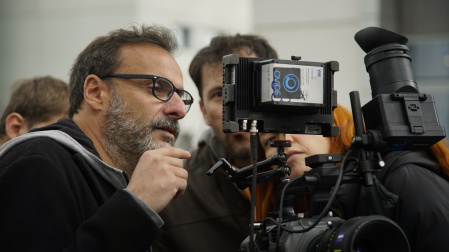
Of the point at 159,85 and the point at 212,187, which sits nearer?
the point at 159,85

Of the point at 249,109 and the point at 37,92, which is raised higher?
the point at 37,92

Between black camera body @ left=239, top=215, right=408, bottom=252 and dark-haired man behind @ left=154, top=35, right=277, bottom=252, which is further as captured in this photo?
dark-haired man behind @ left=154, top=35, right=277, bottom=252

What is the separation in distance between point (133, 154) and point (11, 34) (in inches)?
420

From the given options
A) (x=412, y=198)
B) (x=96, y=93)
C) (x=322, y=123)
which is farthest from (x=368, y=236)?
(x=96, y=93)

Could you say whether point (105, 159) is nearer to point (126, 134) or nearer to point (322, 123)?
point (126, 134)

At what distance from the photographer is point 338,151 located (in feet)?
9.80

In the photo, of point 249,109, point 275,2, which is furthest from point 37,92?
point 275,2

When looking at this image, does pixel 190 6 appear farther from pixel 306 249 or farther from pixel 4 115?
pixel 306 249

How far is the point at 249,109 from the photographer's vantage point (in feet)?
7.69

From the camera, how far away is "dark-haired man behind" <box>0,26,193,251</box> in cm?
221

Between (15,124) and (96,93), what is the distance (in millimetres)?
1113

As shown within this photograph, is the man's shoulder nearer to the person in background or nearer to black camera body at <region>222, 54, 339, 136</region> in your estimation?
black camera body at <region>222, 54, 339, 136</region>

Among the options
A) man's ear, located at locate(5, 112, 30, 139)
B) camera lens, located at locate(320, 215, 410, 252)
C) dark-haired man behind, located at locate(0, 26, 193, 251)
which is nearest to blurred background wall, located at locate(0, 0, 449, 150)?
man's ear, located at locate(5, 112, 30, 139)

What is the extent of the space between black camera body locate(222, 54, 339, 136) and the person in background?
5.90ft
